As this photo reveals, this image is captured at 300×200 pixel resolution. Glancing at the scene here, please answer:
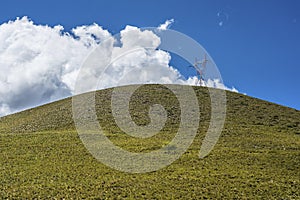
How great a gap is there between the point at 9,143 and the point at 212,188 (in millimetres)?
24096

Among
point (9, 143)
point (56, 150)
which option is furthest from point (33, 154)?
point (9, 143)

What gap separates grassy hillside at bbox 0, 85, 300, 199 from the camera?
2214 cm

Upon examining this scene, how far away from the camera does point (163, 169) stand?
2714cm

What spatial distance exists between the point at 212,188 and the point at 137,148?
12.4 meters

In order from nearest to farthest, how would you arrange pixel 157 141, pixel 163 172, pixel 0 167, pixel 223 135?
pixel 163 172, pixel 0 167, pixel 157 141, pixel 223 135

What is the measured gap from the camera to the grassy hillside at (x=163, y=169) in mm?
22141

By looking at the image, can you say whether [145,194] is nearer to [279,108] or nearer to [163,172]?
[163,172]

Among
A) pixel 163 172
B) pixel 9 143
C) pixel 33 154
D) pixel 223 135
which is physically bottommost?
pixel 163 172

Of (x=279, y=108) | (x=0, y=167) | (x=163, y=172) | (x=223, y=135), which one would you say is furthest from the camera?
(x=279, y=108)

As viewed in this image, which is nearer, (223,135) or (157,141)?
(157,141)

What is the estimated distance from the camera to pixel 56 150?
33.8 meters

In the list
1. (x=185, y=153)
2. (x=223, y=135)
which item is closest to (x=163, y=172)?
(x=185, y=153)

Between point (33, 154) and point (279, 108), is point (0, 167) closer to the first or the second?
point (33, 154)

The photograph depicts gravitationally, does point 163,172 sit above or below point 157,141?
below
